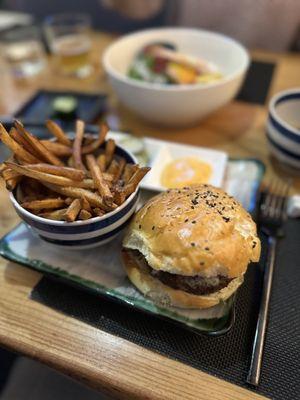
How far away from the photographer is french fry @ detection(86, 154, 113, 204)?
1.02 meters

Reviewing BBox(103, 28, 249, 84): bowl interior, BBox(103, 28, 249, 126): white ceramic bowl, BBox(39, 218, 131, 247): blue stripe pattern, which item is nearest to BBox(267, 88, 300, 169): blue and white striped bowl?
BBox(103, 28, 249, 126): white ceramic bowl

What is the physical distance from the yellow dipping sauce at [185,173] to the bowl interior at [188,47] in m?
0.69

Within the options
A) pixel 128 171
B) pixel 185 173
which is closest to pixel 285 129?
pixel 185 173

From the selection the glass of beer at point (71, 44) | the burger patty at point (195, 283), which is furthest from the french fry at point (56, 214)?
the glass of beer at point (71, 44)

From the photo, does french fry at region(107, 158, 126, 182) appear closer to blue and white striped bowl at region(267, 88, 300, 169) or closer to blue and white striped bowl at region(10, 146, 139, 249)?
blue and white striped bowl at region(10, 146, 139, 249)

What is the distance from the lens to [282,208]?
1318mm

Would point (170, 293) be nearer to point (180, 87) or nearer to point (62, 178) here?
point (62, 178)

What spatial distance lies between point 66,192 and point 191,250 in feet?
1.34

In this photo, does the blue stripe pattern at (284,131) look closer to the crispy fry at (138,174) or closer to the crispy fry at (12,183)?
the crispy fry at (138,174)

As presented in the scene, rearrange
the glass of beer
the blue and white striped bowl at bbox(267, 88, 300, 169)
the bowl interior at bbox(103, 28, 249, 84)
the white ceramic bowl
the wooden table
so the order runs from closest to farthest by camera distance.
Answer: the wooden table → the blue and white striped bowl at bbox(267, 88, 300, 169) → the white ceramic bowl → the bowl interior at bbox(103, 28, 249, 84) → the glass of beer

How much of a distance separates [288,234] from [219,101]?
0.73 m

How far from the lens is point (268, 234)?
125 cm

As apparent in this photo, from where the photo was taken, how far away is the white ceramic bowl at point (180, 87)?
5.22 ft

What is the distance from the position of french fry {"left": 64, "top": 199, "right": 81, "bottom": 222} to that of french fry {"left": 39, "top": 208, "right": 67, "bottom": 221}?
0.03 meters
